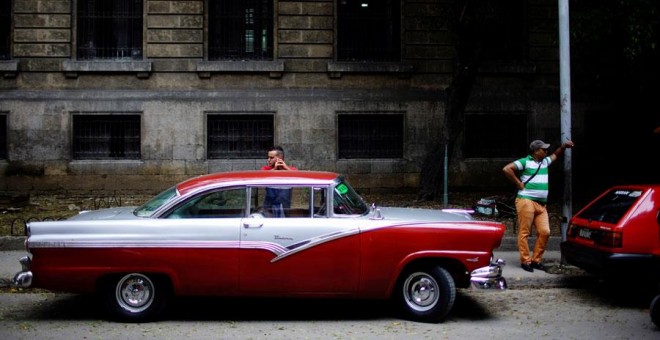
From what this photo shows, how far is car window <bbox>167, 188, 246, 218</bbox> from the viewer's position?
7.07 m

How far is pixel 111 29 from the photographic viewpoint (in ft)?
59.9

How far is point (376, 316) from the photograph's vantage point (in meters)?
7.44

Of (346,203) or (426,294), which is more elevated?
(346,203)

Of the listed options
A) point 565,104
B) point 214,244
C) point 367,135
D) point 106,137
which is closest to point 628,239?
point 565,104

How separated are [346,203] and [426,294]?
4.28 ft

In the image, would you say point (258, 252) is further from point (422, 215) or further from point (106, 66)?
point (106, 66)

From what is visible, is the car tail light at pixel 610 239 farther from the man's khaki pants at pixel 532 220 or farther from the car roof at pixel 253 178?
the car roof at pixel 253 178

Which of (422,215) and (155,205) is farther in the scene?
(422,215)

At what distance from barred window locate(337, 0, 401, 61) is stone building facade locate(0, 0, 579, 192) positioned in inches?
1.6

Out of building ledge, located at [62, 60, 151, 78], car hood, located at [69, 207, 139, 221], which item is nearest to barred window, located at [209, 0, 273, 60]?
building ledge, located at [62, 60, 151, 78]

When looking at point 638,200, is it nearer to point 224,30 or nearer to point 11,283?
point 11,283

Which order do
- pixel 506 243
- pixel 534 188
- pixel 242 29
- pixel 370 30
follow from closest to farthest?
1. pixel 534 188
2. pixel 506 243
3. pixel 242 29
4. pixel 370 30

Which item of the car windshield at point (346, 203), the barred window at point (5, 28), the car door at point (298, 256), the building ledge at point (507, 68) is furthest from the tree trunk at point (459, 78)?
the barred window at point (5, 28)

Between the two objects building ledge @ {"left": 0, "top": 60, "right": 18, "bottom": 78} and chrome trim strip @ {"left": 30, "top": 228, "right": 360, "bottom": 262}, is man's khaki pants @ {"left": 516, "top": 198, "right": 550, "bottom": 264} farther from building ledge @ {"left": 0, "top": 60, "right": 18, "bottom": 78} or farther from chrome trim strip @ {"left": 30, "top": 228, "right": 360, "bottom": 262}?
building ledge @ {"left": 0, "top": 60, "right": 18, "bottom": 78}
